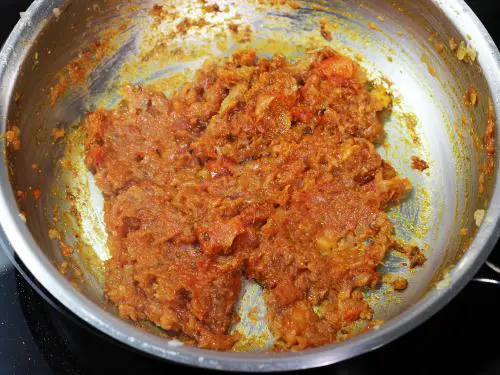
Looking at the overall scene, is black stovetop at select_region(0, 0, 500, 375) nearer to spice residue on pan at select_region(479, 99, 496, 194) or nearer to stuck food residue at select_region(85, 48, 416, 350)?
stuck food residue at select_region(85, 48, 416, 350)

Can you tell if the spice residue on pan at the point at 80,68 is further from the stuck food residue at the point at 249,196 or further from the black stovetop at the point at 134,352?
the black stovetop at the point at 134,352

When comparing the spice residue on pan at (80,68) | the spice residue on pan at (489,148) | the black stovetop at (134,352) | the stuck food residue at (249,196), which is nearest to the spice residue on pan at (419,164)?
the stuck food residue at (249,196)

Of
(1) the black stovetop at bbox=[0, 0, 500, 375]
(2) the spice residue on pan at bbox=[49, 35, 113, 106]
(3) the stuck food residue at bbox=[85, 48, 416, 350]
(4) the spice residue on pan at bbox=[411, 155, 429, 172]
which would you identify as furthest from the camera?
(4) the spice residue on pan at bbox=[411, 155, 429, 172]

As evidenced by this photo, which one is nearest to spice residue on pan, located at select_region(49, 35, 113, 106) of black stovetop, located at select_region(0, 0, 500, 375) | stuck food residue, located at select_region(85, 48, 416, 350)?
stuck food residue, located at select_region(85, 48, 416, 350)

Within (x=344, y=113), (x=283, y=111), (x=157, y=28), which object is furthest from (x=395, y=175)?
(x=157, y=28)

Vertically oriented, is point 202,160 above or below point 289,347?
above

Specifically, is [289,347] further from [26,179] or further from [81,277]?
[26,179]
